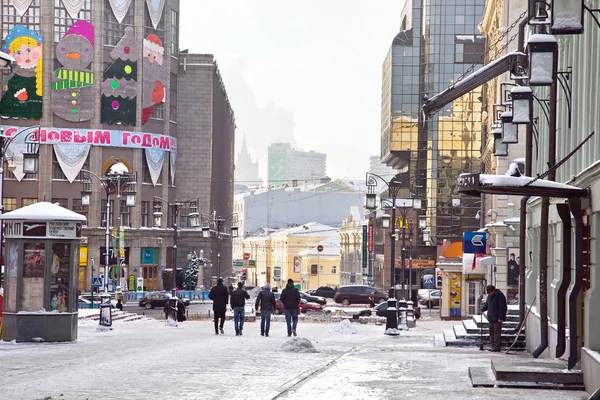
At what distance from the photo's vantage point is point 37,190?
9862cm

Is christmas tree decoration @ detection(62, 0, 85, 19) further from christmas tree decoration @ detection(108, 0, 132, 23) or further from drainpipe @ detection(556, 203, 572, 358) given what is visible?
drainpipe @ detection(556, 203, 572, 358)

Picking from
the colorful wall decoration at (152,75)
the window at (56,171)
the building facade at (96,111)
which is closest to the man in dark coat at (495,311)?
the building facade at (96,111)

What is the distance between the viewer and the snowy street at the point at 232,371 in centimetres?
1619

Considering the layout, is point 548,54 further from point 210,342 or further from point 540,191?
point 210,342

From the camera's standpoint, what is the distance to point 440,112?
123188mm

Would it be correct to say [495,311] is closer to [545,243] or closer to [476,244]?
[545,243]

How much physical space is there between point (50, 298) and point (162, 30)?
259 ft

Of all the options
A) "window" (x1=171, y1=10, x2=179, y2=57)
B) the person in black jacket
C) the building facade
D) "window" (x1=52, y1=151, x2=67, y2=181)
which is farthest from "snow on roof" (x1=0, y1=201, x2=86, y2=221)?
"window" (x1=171, y1=10, x2=179, y2=57)

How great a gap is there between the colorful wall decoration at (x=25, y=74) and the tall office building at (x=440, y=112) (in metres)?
38.1

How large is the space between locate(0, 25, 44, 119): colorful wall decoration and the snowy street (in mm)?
71019

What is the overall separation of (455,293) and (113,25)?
1872 inches

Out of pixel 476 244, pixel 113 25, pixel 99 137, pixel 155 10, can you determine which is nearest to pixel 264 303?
pixel 476 244

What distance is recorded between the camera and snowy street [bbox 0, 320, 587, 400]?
16.2 meters

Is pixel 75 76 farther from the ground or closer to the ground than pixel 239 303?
farther from the ground
